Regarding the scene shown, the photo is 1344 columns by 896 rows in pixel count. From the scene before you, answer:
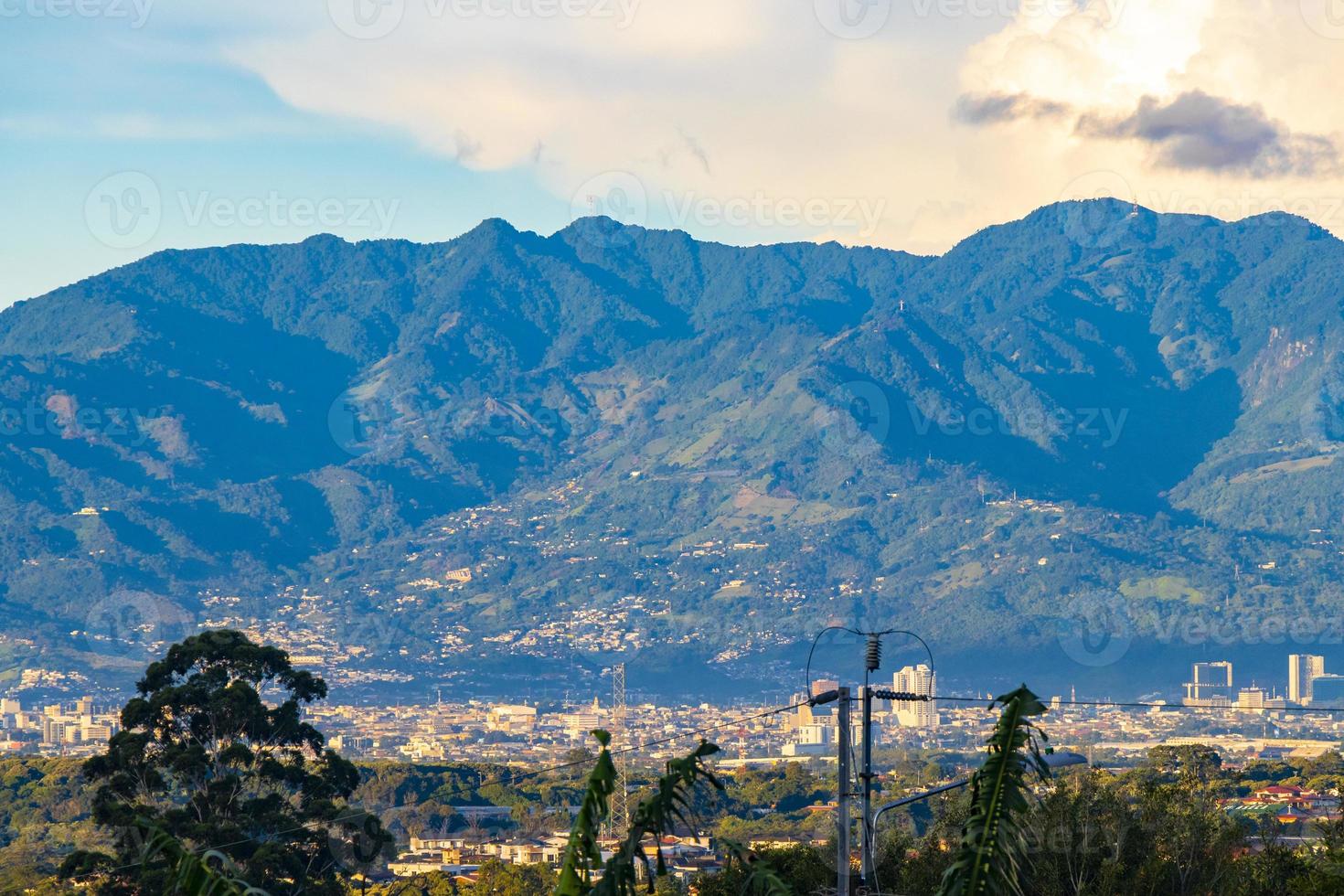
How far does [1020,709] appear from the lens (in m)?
9.87

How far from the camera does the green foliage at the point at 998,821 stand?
9938 mm

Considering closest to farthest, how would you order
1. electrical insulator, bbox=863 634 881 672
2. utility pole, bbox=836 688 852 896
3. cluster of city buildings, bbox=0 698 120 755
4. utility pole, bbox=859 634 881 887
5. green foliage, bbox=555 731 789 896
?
1. green foliage, bbox=555 731 789 896
2. utility pole, bbox=836 688 852 896
3. utility pole, bbox=859 634 881 887
4. electrical insulator, bbox=863 634 881 672
5. cluster of city buildings, bbox=0 698 120 755

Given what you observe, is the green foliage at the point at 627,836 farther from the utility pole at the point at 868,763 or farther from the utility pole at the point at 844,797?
the utility pole at the point at 868,763

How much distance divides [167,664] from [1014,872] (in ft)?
112

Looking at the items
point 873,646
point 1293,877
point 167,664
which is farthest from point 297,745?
point 873,646

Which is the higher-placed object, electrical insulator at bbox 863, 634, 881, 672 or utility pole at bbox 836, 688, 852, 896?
electrical insulator at bbox 863, 634, 881, 672

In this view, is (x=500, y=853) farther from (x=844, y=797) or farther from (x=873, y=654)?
(x=844, y=797)

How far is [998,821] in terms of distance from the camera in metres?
10.1

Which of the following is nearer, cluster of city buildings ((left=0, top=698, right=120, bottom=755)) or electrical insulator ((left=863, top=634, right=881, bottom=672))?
electrical insulator ((left=863, top=634, right=881, bottom=672))

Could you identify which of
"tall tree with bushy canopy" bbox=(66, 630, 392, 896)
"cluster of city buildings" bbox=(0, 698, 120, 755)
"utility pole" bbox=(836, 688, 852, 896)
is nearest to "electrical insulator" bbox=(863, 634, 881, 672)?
"utility pole" bbox=(836, 688, 852, 896)

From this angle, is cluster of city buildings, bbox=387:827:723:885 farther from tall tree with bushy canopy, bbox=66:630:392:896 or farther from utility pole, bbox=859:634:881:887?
utility pole, bbox=859:634:881:887

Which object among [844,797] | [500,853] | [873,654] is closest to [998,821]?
[844,797]

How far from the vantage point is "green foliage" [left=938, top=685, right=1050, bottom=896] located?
994cm

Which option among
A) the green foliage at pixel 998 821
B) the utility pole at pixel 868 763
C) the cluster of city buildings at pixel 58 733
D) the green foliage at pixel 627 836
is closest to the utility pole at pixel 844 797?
the utility pole at pixel 868 763
